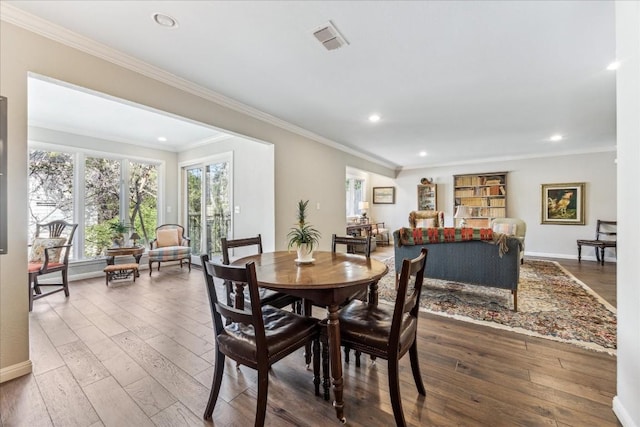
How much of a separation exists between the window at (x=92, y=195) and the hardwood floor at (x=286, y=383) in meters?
2.42

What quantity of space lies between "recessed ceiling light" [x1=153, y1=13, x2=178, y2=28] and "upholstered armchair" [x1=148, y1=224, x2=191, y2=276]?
3894mm

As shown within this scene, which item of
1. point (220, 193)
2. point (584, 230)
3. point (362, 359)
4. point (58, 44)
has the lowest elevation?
point (362, 359)

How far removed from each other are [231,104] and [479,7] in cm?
261

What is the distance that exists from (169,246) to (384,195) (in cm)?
615

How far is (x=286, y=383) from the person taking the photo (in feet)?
5.93

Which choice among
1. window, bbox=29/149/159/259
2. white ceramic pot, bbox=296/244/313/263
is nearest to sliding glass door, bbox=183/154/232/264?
window, bbox=29/149/159/259

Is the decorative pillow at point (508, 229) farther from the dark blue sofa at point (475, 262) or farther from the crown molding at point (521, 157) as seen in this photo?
the dark blue sofa at point (475, 262)

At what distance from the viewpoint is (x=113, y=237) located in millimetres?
4742

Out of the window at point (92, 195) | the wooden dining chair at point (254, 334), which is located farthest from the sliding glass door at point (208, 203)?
the wooden dining chair at point (254, 334)

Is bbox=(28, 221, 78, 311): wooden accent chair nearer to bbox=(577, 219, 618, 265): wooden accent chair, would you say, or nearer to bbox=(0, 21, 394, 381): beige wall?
bbox=(0, 21, 394, 381): beige wall

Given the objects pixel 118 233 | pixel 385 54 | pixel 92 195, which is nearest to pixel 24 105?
pixel 385 54

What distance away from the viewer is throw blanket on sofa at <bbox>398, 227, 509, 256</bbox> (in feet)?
10.2

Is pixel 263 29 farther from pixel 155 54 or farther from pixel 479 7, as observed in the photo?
pixel 479 7

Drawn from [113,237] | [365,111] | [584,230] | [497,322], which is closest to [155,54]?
[365,111]
